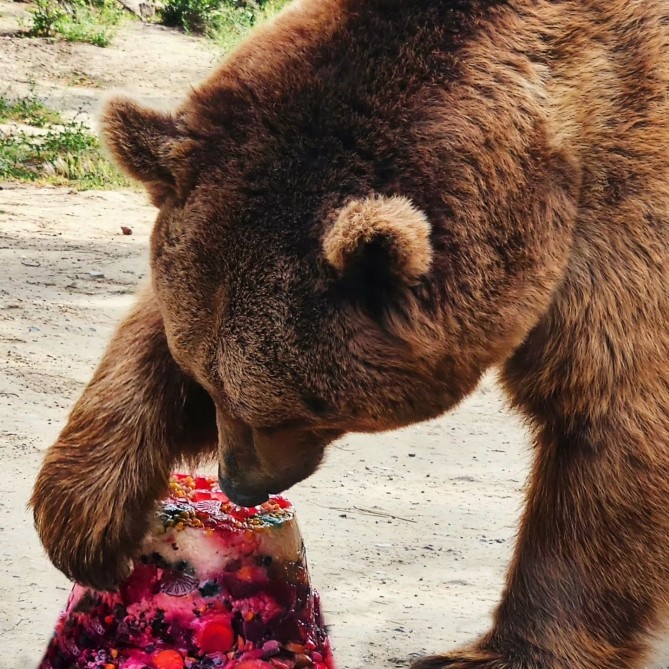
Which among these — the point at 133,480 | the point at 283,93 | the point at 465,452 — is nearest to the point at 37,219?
the point at 465,452

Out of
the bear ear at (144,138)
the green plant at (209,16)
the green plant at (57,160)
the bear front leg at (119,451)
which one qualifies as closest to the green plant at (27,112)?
the green plant at (57,160)

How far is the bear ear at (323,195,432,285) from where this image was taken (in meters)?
2.48

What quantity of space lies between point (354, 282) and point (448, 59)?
62 centimetres

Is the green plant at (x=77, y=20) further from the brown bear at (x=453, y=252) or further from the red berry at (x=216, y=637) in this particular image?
the red berry at (x=216, y=637)

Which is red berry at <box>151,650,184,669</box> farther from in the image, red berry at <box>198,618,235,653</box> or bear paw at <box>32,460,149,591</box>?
bear paw at <box>32,460,149,591</box>

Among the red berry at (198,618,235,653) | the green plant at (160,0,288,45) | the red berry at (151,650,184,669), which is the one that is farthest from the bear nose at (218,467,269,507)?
the green plant at (160,0,288,45)

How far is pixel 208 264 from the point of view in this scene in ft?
9.09

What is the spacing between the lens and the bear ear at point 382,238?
2.48 metres

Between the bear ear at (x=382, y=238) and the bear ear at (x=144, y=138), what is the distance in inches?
20.4

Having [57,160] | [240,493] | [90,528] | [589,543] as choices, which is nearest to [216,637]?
[240,493]

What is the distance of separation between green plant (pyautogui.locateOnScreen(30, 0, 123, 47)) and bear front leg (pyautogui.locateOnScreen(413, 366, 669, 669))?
12871 mm

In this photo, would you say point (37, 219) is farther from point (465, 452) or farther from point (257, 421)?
point (257, 421)

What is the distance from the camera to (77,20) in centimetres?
1551

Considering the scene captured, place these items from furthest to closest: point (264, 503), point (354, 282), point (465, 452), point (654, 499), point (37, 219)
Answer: point (37, 219) < point (465, 452) < point (264, 503) < point (654, 499) < point (354, 282)
